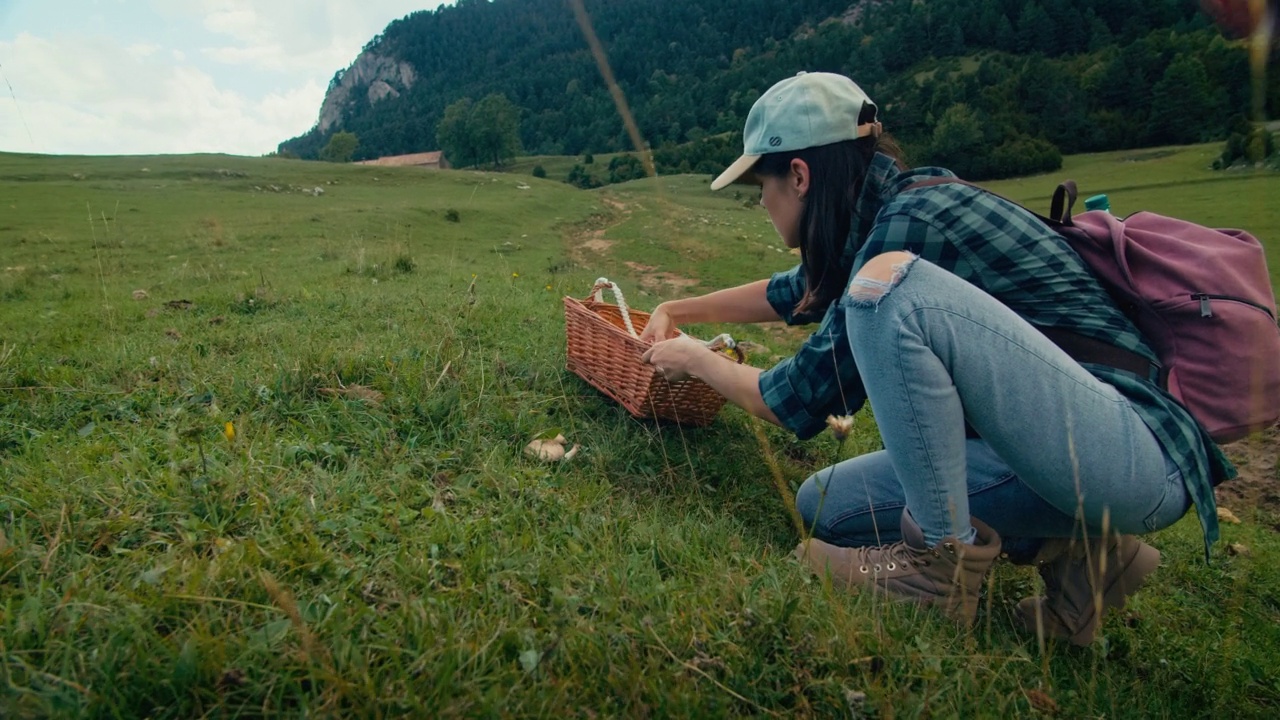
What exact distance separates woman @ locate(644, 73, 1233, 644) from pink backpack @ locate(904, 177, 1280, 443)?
53 mm

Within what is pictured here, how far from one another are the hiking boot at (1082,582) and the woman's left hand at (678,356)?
4.57 ft

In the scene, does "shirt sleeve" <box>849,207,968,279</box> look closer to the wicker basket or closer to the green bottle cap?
the green bottle cap

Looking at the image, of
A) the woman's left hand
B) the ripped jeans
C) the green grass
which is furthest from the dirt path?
the green grass

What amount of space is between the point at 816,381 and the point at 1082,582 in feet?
3.76

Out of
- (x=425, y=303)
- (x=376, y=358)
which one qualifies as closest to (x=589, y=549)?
(x=376, y=358)

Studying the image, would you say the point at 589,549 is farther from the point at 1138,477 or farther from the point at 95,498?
the point at 1138,477

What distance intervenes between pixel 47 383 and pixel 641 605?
3118 mm

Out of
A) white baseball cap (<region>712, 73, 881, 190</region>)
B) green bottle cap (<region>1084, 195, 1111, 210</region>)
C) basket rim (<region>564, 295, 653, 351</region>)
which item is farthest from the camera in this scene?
basket rim (<region>564, 295, 653, 351</region>)

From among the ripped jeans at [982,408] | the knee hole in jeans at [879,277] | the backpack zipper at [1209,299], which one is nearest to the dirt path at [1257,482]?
the backpack zipper at [1209,299]

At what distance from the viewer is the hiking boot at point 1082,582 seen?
224 centimetres

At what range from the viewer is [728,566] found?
202 cm

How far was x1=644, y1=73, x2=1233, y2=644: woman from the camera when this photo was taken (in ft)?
6.24

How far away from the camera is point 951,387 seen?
195cm

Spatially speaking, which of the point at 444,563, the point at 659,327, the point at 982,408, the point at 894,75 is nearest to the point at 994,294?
the point at 982,408
